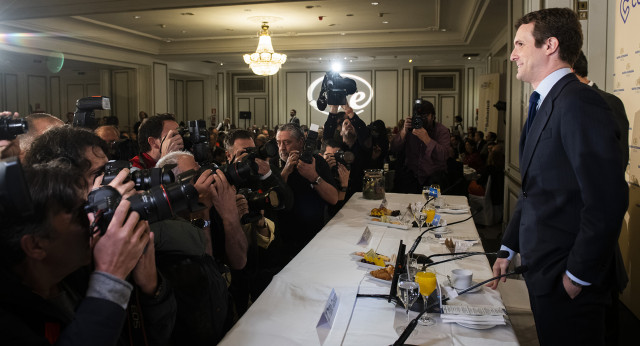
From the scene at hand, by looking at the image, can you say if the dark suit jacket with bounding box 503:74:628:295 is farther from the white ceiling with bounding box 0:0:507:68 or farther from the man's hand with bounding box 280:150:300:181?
the white ceiling with bounding box 0:0:507:68

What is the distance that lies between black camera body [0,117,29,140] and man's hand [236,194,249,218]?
89 cm

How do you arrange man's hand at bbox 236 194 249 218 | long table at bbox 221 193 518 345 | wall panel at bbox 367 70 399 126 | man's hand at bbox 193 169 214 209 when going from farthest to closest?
wall panel at bbox 367 70 399 126 < man's hand at bbox 236 194 249 218 < man's hand at bbox 193 169 214 209 < long table at bbox 221 193 518 345

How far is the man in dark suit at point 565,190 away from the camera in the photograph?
139 centimetres

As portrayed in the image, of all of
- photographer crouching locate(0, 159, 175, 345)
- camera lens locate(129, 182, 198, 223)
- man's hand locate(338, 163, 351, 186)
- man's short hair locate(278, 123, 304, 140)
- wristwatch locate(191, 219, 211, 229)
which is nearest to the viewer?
photographer crouching locate(0, 159, 175, 345)

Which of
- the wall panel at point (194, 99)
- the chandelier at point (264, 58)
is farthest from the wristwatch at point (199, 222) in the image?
the wall panel at point (194, 99)

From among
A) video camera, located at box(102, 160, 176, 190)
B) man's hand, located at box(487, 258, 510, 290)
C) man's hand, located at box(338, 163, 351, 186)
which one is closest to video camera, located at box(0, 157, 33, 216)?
video camera, located at box(102, 160, 176, 190)

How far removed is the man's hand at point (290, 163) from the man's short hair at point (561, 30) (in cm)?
157

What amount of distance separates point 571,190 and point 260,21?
7775mm

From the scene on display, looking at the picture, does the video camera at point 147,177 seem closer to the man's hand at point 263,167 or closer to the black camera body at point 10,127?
the black camera body at point 10,127

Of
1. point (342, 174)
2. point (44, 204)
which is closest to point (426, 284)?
point (44, 204)

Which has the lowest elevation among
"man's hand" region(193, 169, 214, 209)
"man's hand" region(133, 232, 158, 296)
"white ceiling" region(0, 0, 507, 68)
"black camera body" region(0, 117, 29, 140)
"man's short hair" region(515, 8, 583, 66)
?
"man's hand" region(133, 232, 158, 296)

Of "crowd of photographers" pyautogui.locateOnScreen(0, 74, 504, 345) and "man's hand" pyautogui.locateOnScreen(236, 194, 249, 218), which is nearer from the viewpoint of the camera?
"crowd of photographers" pyautogui.locateOnScreen(0, 74, 504, 345)

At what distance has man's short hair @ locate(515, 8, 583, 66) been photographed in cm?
156

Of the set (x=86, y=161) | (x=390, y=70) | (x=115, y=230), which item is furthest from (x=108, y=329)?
(x=390, y=70)
